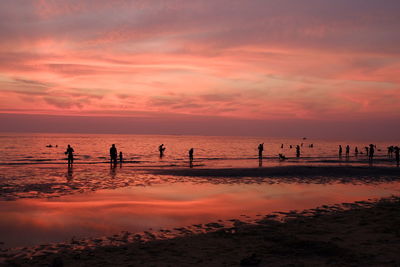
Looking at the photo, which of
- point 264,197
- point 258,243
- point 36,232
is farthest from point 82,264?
point 264,197

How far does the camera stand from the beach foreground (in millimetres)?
8508

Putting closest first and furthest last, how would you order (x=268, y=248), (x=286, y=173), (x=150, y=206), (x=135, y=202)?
1. (x=268, y=248)
2. (x=150, y=206)
3. (x=135, y=202)
4. (x=286, y=173)

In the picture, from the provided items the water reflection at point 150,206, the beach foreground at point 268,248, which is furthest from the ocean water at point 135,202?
the beach foreground at point 268,248

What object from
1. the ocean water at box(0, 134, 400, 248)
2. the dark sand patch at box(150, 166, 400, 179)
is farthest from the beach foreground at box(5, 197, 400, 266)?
the dark sand patch at box(150, 166, 400, 179)

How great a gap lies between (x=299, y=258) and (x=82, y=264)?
5587 mm

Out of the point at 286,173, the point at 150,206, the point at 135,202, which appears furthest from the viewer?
the point at 286,173

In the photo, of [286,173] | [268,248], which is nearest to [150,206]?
[268,248]

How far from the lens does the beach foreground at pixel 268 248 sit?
27.9 feet

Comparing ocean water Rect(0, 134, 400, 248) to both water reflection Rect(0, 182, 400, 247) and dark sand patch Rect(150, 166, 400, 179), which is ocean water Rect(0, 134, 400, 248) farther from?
dark sand patch Rect(150, 166, 400, 179)

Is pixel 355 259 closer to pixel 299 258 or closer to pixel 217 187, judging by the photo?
pixel 299 258

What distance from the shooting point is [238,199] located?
1822 cm

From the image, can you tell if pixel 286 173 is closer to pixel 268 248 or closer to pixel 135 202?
pixel 135 202

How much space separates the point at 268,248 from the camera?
380 inches

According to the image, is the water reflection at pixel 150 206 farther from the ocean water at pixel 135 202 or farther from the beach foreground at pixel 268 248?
the beach foreground at pixel 268 248
